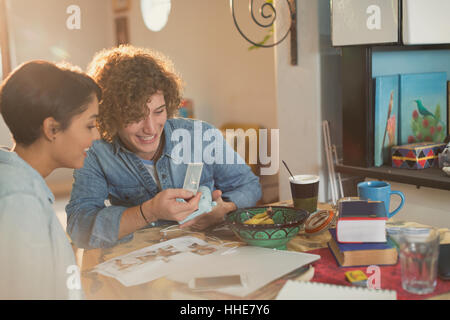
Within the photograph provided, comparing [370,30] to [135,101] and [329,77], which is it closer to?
[329,77]

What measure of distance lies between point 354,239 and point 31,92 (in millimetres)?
790

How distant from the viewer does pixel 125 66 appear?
5.48 feet

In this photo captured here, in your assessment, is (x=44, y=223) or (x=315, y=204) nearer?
(x=44, y=223)

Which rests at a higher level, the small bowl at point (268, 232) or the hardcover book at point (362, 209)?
the hardcover book at point (362, 209)

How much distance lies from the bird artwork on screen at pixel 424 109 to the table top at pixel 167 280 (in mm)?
975

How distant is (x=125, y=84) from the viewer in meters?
1.64

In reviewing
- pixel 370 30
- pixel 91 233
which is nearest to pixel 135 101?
pixel 91 233

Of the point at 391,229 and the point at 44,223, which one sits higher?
the point at 44,223

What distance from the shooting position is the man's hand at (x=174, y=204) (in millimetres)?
1319

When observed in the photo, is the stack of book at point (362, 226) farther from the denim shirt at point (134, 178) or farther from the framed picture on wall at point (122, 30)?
the framed picture on wall at point (122, 30)

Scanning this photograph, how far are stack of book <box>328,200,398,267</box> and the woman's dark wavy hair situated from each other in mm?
682

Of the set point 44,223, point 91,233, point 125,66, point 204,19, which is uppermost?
point 204,19

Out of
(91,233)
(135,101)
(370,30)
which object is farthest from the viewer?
(370,30)

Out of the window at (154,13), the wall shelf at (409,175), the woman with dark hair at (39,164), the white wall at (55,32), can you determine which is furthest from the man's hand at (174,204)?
the white wall at (55,32)
